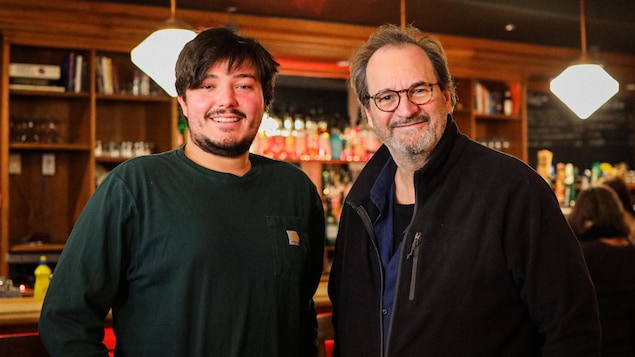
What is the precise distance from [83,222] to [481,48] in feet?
19.3

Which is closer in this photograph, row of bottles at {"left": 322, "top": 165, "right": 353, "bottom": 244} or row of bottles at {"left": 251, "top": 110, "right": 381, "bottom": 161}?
row of bottles at {"left": 251, "top": 110, "right": 381, "bottom": 161}

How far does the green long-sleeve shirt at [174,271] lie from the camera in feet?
5.51

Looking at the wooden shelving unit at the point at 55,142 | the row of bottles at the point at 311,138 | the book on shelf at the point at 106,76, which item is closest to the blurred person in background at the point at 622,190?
the row of bottles at the point at 311,138

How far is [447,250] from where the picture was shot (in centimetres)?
175

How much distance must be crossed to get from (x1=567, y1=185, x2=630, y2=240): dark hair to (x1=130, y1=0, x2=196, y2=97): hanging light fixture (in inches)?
91.0

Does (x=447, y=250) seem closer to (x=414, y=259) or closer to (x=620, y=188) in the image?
(x=414, y=259)

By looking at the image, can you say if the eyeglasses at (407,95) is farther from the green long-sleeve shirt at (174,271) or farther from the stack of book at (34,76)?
the stack of book at (34,76)

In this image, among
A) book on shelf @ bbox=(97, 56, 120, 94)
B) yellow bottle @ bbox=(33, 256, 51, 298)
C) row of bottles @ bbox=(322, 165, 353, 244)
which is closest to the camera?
yellow bottle @ bbox=(33, 256, 51, 298)

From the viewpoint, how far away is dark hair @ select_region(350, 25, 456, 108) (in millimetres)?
1969

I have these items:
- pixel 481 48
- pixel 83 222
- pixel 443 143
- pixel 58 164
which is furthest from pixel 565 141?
pixel 83 222

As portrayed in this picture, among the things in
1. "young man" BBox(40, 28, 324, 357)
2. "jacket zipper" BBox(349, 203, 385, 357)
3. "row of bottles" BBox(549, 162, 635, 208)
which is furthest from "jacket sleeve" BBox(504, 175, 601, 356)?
"row of bottles" BBox(549, 162, 635, 208)

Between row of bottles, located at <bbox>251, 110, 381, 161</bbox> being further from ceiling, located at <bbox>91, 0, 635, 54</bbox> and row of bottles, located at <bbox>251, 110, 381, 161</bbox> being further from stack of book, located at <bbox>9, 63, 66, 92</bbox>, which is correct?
stack of book, located at <bbox>9, 63, 66, 92</bbox>

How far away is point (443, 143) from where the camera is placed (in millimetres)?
1861

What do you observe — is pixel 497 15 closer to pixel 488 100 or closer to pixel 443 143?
pixel 488 100
